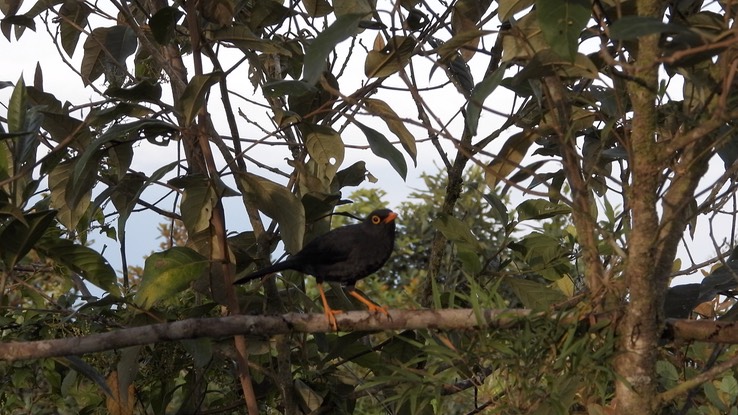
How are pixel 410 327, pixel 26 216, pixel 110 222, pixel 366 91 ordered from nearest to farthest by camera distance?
1. pixel 410 327
2. pixel 26 216
3. pixel 366 91
4. pixel 110 222

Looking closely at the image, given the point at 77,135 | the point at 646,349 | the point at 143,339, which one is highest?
the point at 77,135

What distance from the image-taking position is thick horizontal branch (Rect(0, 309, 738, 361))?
8.83 feet

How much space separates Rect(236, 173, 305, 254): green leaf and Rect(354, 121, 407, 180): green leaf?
0.36 meters

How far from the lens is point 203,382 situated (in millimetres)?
4195

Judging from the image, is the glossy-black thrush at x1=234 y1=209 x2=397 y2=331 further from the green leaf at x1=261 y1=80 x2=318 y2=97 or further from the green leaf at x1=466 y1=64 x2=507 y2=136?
the green leaf at x1=466 y1=64 x2=507 y2=136

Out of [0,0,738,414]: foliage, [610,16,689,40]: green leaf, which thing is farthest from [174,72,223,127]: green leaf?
[610,16,689,40]: green leaf

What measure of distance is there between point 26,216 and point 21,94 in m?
0.49

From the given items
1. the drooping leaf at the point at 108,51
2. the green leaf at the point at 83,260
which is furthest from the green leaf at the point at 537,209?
the drooping leaf at the point at 108,51

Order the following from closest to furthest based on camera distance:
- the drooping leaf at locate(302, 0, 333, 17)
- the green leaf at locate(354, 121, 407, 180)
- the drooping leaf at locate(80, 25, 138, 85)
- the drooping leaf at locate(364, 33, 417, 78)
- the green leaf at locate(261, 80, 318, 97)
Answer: the green leaf at locate(261, 80, 318, 97) → the green leaf at locate(354, 121, 407, 180) → the drooping leaf at locate(364, 33, 417, 78) → the drooping leaf at locate(80, 25, 138, 85) → the drooping leaf at locate(302, 0, 333, 17)

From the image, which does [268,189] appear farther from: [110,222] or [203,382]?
[110,222]

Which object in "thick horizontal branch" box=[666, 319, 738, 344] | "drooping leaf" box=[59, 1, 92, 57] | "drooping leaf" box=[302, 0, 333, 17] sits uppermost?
"drooping leaf" box=[59, 1, 92, 57]

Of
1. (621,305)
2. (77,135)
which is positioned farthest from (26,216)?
(621,305)

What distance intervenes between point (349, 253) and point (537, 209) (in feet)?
3.48

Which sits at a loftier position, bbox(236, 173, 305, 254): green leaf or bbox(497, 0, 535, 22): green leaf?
bbox(497, 0, 535, 22): green leaf
